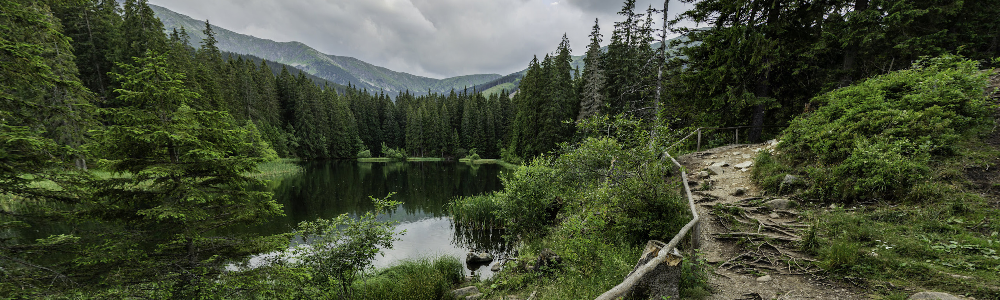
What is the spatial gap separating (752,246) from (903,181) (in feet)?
11.3

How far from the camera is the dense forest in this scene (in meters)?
5.92

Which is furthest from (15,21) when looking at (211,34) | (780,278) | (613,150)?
(211,34)

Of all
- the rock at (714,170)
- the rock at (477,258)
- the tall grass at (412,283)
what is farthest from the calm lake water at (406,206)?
the rock at (714,170)

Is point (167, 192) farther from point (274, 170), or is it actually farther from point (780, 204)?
point (274, 170)

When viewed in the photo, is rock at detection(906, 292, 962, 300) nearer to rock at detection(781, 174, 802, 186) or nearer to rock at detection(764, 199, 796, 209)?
rock at detection(764, 199, 796, 209)

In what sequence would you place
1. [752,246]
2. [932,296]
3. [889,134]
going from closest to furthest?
[932,296], [752,246], [889,134]

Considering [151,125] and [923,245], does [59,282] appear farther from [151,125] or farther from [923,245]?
[923,245]

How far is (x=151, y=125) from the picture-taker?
6.75 metres

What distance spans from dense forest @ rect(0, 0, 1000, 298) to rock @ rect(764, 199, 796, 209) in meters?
2.61

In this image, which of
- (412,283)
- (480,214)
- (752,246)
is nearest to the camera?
(752,246)

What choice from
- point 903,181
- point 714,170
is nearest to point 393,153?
point 714,170

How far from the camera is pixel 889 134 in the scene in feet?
24.3

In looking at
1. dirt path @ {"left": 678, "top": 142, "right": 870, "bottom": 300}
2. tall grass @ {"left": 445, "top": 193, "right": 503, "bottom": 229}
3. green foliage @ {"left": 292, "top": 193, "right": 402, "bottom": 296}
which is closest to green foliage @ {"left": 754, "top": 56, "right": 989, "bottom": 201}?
dirt path @ {"left": 678, "top": 142, "right": 870, "bottom": 300}

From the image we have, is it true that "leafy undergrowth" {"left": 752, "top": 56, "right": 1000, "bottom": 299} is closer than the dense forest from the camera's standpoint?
Yes
